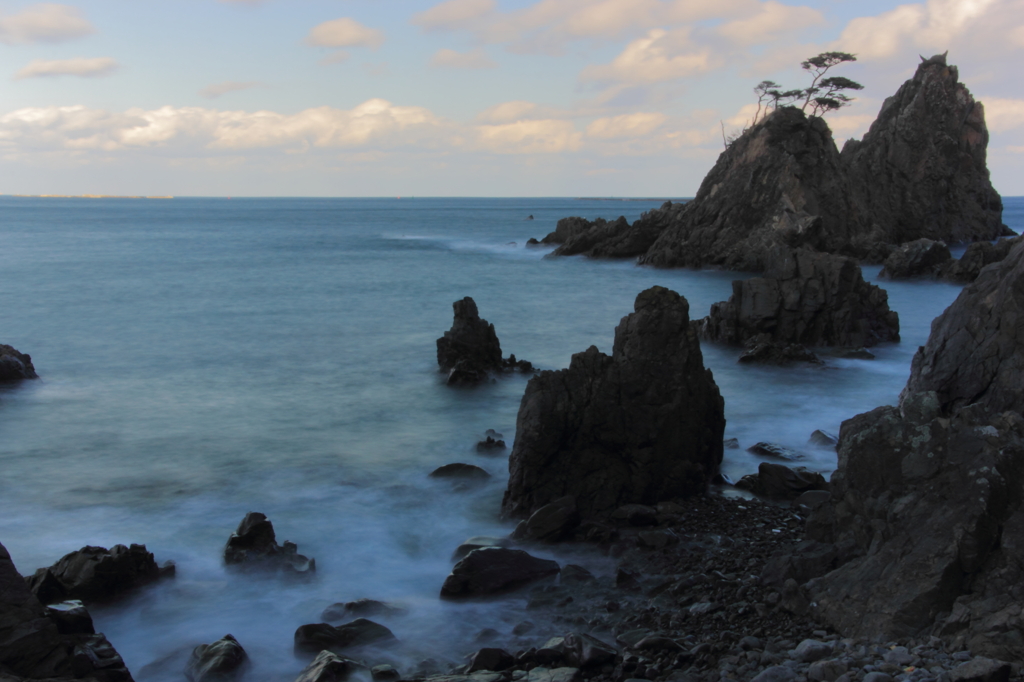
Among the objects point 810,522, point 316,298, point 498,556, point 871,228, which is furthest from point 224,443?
point 871,228

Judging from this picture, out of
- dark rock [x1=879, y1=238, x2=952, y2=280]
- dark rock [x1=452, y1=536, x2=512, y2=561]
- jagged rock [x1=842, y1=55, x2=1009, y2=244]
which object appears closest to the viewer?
dark rock [x1=452, y1=536, x2=512, y2=561]

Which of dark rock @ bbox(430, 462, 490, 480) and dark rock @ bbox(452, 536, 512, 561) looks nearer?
dark rock @ bbox(452, 536, 512, 561)

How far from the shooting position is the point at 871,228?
5056cm

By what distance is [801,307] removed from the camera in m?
21.4

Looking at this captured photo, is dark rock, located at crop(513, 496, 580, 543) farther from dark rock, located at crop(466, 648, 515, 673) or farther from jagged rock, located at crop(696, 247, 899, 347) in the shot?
jagged rock, located at crop(696, 247, 899, 347)

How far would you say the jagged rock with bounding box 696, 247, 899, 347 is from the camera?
844 inches

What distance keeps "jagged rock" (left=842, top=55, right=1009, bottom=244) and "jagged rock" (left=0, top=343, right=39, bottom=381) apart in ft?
167

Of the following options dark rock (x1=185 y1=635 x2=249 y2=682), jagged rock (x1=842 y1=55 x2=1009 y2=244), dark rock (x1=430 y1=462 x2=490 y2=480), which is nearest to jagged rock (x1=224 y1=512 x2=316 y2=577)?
dark rock (x1=185 y1=635 x2=249 y2=682)

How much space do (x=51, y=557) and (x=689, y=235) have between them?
138 ft

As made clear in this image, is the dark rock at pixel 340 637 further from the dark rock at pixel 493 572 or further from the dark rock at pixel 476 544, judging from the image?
the dark rock at pixel 476 544

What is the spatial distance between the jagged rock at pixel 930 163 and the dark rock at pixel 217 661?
181ft

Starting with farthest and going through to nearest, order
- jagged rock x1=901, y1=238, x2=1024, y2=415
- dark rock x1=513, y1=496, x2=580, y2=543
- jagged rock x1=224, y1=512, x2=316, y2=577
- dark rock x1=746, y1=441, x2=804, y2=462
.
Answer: dark rock x1=746, y1=441, x2=804, y2=462, jagged rock x1=901, y1=238, x2=1024, y2=415, dark rock x1=513, y1=496, x2=580, y2=543, jagged rock x1=224, y1=512, x2=316, y2=577

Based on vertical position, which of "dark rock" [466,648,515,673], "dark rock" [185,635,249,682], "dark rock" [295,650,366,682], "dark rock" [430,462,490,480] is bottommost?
"dark rock" [185,635,249,682]

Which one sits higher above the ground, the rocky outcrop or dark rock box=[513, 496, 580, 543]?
the rocky outcrop
